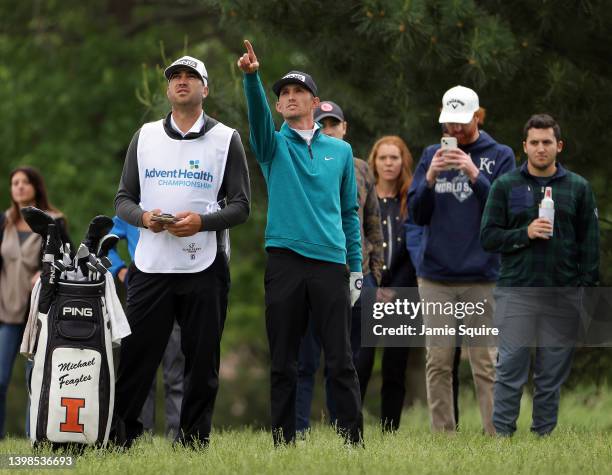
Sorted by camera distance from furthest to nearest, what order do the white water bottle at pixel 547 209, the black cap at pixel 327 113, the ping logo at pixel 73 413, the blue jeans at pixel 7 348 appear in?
1. the blue jeans at pixel 7 348
2. the black cap at pixel 327 113
3. the white water bottle at pixel 547 209
4. the ping logo at pixel 73 413

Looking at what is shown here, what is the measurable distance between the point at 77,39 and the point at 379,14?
596 inches

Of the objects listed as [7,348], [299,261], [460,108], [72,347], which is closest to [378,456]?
[299,261]

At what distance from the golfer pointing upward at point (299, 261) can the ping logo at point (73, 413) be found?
111 cm

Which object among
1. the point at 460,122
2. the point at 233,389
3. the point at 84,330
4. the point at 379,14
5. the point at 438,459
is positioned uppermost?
the point at 379,14

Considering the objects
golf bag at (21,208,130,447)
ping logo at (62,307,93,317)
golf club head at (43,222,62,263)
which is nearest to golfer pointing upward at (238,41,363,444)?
golf bag at (21,208,130,447)

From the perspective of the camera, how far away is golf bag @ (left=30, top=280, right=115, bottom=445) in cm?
757

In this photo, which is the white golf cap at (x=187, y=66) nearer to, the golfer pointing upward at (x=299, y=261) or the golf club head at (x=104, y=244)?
the golfer pointing upward at (x=299, y=261)

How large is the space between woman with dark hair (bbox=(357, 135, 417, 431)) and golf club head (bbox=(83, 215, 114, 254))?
2513 millimetres

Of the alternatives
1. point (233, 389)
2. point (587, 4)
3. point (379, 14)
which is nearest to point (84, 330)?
point (379, 14)

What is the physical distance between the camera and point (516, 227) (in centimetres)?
916

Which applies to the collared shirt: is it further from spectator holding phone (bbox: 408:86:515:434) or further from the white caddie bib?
spectator holding phone (bbox: 408:86:515:434)

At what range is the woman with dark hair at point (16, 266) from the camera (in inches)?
427

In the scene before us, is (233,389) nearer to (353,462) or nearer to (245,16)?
(245,16)

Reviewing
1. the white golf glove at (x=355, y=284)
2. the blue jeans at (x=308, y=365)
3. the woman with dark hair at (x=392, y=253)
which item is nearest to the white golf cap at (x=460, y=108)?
the woman with dark hair at (x=392, y=253)
